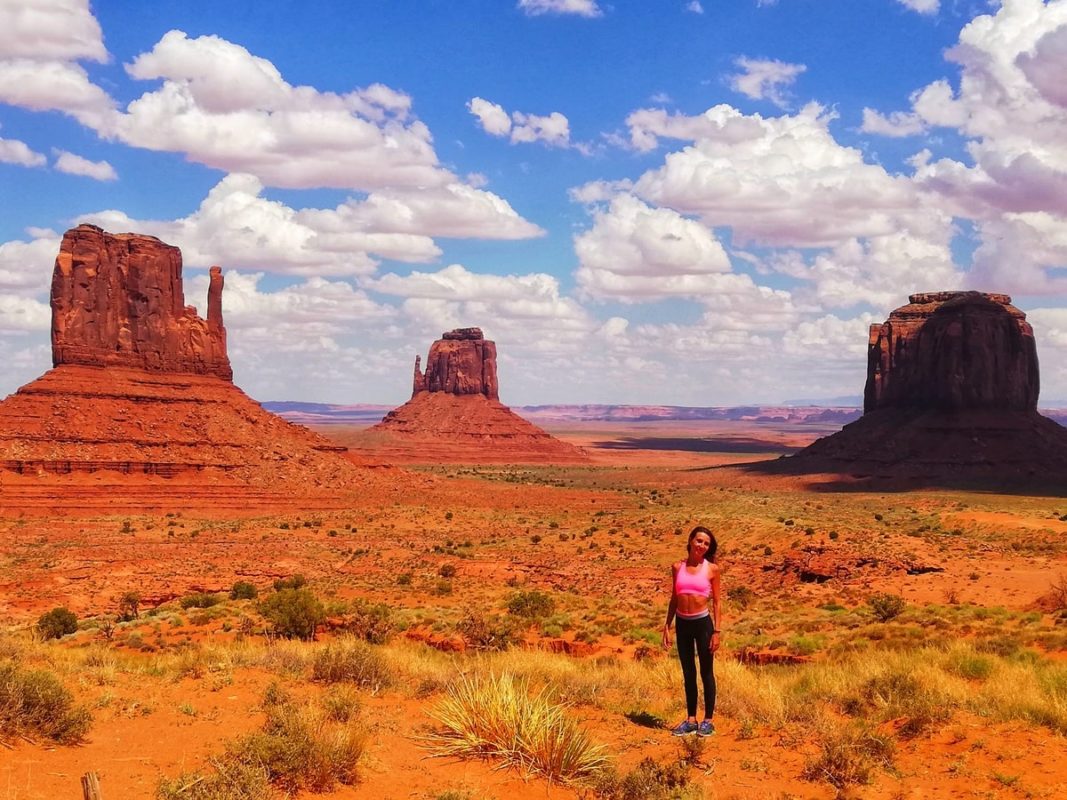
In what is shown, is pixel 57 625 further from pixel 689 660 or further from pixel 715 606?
pixel 715 606

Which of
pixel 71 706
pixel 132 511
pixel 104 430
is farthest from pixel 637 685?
pixel 104 430

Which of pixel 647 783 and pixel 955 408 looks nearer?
pixel 647 783

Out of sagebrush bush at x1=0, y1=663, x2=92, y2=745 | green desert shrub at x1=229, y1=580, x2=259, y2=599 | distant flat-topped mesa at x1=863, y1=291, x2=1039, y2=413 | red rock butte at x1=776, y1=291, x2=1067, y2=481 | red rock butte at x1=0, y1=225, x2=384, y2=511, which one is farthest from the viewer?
distant flat-topped mesa at x1=863, y1=291, x2=1039, y2=413

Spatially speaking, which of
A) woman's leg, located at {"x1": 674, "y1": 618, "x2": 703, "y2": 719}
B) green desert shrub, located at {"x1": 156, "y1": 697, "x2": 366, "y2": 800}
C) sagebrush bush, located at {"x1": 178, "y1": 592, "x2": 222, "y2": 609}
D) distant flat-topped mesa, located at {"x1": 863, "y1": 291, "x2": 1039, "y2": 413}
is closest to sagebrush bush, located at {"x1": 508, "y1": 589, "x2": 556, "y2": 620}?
sagebrush bush, located at {"x1": 178, "y1": 592, "x2": 222, "y2": 609}

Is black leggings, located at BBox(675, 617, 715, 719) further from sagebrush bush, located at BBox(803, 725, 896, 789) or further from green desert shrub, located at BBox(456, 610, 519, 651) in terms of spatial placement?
green desert shrub, located at BBox(456, 610, 519, 651)

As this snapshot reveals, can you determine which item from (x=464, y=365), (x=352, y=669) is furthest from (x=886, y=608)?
(x=464, y=365)

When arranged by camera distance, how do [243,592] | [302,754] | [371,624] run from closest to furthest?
[302,754], [371,624], [243,592]

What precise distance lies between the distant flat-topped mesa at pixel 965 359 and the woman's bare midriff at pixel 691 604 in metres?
92.5

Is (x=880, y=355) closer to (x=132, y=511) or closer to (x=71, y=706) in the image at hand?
(x=132, y=511)

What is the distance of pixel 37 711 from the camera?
8.12m

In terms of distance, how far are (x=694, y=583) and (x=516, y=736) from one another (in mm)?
2471

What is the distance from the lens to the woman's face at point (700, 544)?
9109 mm

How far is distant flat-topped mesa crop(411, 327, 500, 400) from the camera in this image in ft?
527

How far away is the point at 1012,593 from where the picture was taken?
22969 millimetres
